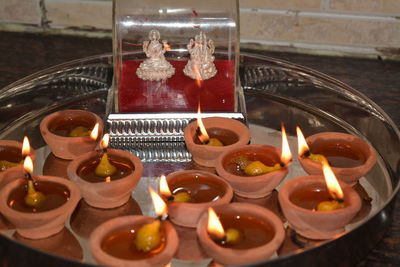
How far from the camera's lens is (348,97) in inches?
48.4

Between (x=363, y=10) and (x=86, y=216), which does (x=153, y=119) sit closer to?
(x=86, y=216)

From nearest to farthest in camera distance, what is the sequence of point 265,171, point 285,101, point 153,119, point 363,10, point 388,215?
point 388,215
point 265,171
point 153,119
point 285,101
point 363,10

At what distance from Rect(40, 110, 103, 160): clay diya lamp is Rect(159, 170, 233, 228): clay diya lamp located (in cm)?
18

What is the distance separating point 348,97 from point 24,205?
607 mm

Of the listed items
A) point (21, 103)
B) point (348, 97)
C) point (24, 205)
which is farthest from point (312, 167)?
point (21, 103)

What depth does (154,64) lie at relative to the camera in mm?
1194

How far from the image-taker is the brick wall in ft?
4.90

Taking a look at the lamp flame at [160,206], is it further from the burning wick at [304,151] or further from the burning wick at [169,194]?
the burning wick at [304,151]

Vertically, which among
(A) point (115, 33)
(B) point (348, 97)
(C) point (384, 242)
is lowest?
(C) point (384, 242)

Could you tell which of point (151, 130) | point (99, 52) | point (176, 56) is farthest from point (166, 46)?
point (99, 52)

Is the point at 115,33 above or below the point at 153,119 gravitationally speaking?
above

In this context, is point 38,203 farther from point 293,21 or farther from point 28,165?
point 293,21

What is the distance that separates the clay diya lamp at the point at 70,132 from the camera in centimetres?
107

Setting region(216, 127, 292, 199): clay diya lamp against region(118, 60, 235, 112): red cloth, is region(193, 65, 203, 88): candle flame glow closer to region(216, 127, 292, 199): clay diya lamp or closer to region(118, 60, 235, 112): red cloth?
region(118, 60, 235, 112): red cloth
